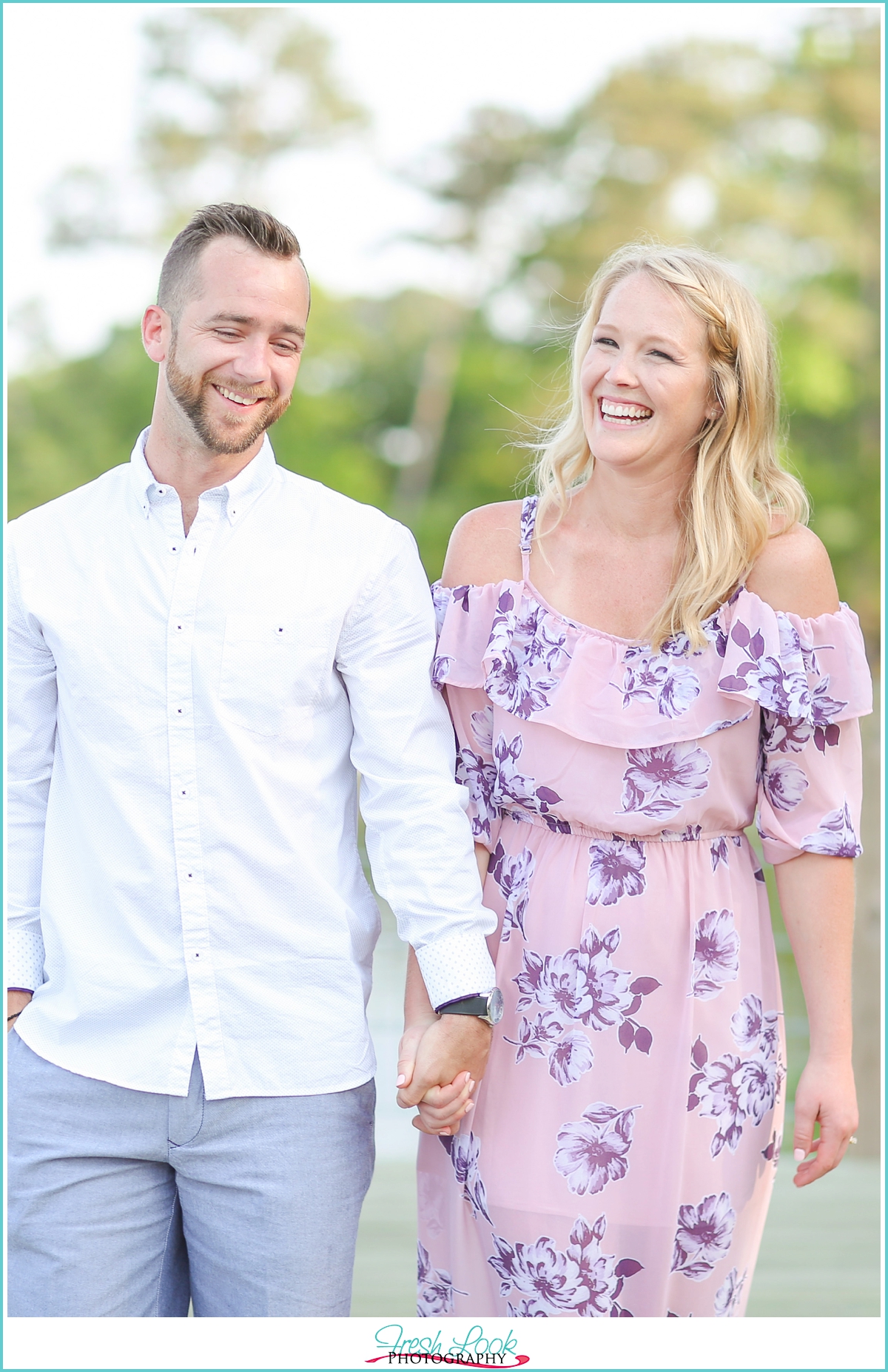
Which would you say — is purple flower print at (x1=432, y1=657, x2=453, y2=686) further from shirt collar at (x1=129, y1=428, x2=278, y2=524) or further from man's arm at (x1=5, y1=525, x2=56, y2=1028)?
man's arm at (x1=5, y1=525, x2=56, y2=1028)

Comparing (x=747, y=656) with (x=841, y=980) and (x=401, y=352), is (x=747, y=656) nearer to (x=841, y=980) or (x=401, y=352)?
(x=841, y=980)

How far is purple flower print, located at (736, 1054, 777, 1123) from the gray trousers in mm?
583

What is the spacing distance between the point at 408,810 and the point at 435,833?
5 centimetres

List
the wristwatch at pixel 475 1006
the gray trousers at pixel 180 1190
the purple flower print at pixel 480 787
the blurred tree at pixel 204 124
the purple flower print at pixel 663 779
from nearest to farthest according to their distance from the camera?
the gray trousers at pixel 180 1190 < the wristwatch at pixel 475 1006 < the purple flower print at pixel 663 779 < the purple flower print at pixel 480 787 < the blurred tree at pixel 204 124

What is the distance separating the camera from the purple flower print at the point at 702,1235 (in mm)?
2076

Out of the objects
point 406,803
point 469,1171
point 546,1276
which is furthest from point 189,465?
point 546,1276

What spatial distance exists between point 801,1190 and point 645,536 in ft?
8.57

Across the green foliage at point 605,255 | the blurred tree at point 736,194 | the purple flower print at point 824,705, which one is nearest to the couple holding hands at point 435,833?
the purple flower print at point 824,705

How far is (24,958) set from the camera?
6.52 feet

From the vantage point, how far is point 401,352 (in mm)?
18797

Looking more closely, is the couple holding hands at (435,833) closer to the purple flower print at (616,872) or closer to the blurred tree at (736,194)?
the purple flower print at (616,872)

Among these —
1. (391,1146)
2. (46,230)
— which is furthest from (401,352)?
(391,1146)

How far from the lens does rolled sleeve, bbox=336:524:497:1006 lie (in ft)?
6.40

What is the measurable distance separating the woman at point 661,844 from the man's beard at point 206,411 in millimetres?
408
